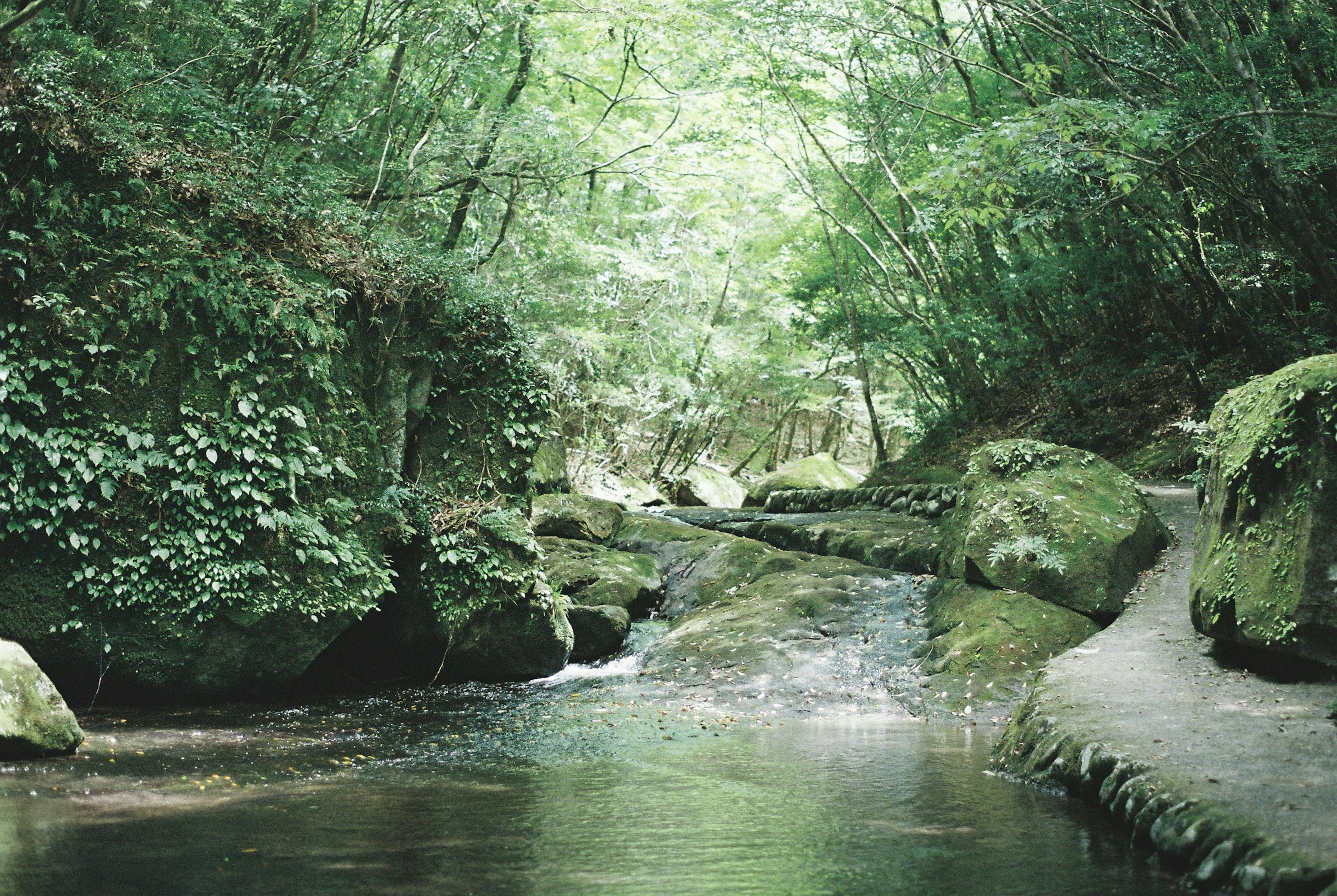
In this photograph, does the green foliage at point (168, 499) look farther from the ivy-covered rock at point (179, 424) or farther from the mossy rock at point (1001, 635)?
the mossy rock at point (1001, 635)

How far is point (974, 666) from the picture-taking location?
304 inches

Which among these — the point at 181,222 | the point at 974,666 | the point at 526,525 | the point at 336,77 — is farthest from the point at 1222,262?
the point at 181,222

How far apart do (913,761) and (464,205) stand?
9.85 metres

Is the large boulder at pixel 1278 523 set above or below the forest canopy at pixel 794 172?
below

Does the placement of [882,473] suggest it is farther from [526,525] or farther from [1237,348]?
[526,525]

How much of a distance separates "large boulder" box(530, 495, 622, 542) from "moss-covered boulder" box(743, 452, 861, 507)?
753 centimetres

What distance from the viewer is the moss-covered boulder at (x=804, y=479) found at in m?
22.0

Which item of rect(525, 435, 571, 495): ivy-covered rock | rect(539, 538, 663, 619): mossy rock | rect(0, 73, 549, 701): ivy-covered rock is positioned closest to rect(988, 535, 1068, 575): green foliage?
rect(539, 538, 663, 619): mossy rock

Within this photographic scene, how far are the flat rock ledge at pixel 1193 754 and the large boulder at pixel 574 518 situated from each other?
25.4ft

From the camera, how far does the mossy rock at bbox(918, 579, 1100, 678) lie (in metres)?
7.66

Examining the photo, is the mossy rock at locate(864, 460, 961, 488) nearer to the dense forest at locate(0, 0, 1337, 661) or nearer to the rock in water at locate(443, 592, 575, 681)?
the dense forest at locate(0, 0, 1337, 661)

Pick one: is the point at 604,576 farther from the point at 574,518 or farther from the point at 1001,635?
the point at 1001,635

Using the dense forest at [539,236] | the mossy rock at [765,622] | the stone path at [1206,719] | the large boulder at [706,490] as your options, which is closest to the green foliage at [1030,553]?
the stone path at [1206,719]

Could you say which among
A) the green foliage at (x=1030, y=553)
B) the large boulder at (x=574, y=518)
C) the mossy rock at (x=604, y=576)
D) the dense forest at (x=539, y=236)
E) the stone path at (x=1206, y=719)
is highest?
the dense forest at (x=539, y=236)
